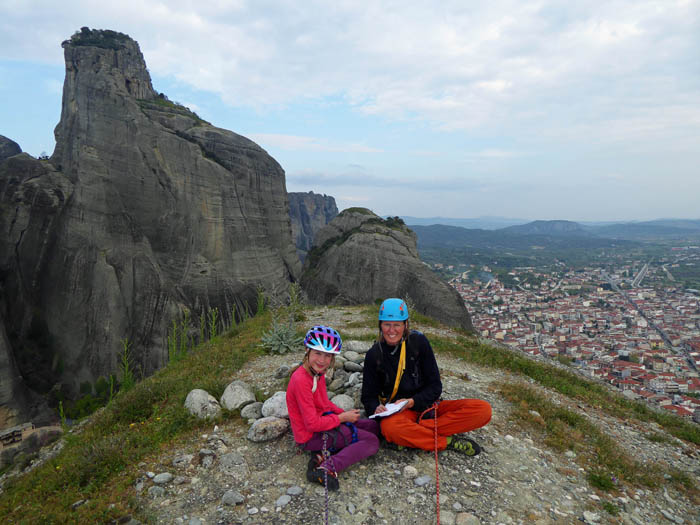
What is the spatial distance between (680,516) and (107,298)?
1710 inches

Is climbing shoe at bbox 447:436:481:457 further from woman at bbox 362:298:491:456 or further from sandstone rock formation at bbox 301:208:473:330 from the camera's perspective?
sandstone rock formation at bbox 301:208:473:330

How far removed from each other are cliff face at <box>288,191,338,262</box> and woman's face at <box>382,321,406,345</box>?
A: 116 meters

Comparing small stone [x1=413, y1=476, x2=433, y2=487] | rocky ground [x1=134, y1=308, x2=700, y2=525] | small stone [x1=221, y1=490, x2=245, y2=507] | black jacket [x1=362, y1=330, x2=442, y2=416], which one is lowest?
rocky ground [x1=134, y1=308, x2=700, y2=525]

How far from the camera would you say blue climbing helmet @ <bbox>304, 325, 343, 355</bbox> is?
4.58 m

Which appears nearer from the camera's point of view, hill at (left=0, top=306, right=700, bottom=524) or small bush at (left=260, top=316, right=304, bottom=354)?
hill at (left=0, top=306, right=700, bottom=524)

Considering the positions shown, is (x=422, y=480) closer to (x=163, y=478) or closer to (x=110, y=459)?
(x=163, y=478)

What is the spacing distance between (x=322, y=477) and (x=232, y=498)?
117 centimetres

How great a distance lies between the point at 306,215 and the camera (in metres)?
130

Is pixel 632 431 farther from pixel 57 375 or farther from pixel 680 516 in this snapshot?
pixel 57 375

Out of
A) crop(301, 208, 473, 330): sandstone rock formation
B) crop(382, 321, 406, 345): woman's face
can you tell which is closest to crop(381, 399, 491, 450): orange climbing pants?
crop(382, 321, 406, 345): woman's face

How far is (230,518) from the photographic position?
4.02 m

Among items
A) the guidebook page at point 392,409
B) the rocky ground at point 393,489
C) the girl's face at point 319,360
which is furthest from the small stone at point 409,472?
the girl's face at point 319,360

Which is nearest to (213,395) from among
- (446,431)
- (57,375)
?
(446,431)

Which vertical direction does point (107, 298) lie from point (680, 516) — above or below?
below
